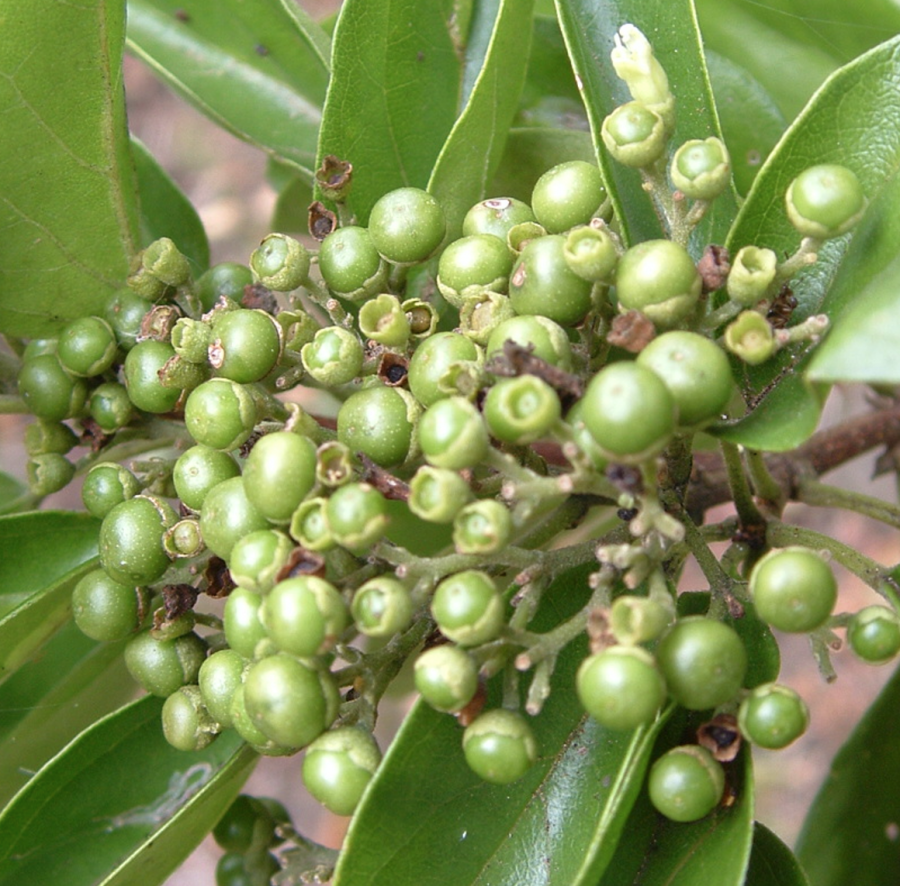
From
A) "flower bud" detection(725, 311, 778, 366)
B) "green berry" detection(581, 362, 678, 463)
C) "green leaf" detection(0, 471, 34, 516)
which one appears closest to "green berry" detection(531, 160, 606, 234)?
"flower bud" detection(725, 311, 778, 366)

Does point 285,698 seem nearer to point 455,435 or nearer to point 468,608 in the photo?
point 468,608

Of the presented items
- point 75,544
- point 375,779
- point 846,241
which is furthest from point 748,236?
point 75,544

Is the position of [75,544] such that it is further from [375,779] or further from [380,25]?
[380,25]

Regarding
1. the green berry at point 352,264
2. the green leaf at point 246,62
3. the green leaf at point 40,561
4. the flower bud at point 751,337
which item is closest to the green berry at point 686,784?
the flower bud at point 751,337

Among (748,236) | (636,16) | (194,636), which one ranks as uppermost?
(636,16)

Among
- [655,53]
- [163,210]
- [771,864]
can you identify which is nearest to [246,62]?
[163,210]

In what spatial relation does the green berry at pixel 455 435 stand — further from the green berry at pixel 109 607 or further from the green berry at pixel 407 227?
the green berry at pixel 109 607
